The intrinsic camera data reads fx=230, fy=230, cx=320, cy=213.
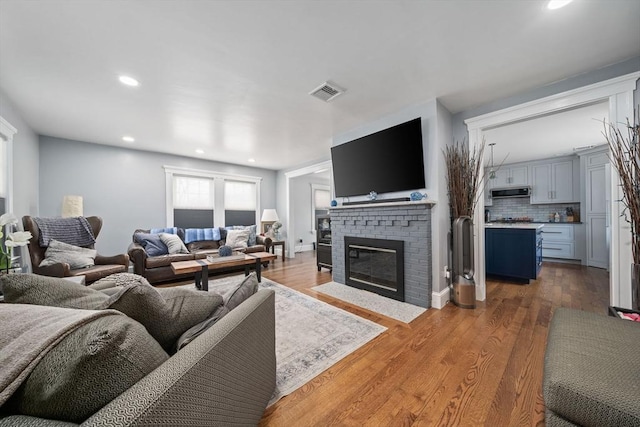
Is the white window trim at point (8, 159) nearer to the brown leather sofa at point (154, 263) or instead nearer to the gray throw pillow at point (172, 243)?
the brown leather sofa at point (154, 263)

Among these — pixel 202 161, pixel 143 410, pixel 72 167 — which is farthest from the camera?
pixel 202 161

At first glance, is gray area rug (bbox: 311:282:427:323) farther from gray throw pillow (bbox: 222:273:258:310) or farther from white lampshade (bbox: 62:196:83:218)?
white lampshade (bbox: 62:196:83:218)

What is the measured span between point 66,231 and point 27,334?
379cm

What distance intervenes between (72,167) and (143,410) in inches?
207

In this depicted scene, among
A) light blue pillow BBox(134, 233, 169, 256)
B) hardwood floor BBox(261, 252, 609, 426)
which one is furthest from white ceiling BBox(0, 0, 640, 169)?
hardwood floor BBox(261, 252, 609, 426)

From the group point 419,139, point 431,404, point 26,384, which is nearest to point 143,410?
point 26,384

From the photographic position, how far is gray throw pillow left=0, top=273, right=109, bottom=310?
774mm

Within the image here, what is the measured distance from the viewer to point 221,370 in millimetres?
806

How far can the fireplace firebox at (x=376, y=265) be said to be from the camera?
2875mm

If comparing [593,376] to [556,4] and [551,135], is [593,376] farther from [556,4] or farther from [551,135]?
[551,135]

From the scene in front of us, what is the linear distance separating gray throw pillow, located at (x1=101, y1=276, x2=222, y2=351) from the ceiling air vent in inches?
87.2

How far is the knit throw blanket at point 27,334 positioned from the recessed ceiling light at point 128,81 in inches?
92.7

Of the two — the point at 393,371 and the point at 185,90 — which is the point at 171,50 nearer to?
the point at 185,90

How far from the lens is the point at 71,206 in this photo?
3.62 meters
